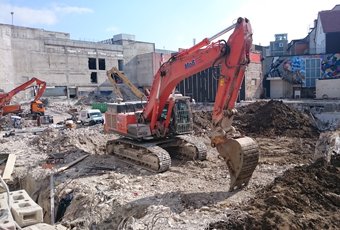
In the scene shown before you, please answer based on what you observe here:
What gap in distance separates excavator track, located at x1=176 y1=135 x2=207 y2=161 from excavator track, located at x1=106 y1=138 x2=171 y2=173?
3.76ft

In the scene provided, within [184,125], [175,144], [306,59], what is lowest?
[175,144]

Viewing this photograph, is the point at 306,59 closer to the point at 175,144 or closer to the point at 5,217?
the point at 175,144

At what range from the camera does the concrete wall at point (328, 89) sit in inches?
1148

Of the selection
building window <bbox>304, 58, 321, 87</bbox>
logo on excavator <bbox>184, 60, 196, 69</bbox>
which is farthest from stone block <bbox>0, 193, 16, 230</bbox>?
building window <bbox>304, 58, 321, 87</bbox>

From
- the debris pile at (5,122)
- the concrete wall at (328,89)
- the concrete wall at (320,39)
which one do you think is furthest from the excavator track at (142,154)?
the concrete wall at (320,39)

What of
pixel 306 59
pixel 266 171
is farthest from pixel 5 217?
pixel 306 59

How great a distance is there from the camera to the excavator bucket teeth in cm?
714

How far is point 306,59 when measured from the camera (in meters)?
35.1

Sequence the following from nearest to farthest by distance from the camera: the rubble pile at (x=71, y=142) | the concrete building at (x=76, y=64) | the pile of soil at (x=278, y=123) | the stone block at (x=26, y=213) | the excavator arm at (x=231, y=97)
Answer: the stone block at (x=26, y=213) → the excavator arm at (x=231, y=97) → the rubble pile at (x=71, y=142) → the pile of soil at (x=278, y=123) → the concrete building at (x=76, y=64)

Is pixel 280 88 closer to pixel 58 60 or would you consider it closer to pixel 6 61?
pixel 58 60

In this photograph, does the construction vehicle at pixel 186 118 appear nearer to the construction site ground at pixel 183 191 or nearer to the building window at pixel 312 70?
the construction site ground at pixel 183 191

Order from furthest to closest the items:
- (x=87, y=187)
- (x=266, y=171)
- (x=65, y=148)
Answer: (x=65, y=148)
(x=266, y=171)
(x=87, y=187)

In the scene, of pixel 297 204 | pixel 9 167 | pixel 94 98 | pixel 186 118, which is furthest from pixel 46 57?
pixel 297 204

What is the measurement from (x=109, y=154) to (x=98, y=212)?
5029 mm
